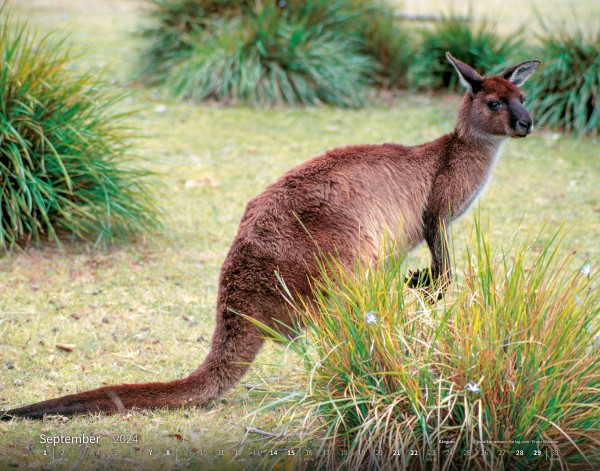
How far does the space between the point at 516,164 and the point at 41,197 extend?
5.47 metres

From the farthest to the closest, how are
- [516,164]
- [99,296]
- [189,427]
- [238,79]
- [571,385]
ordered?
[238,79], [516,164], [99,296], [189,427], [571,385]

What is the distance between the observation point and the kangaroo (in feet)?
12.8

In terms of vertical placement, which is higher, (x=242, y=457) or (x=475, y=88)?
(x=475, y=88)

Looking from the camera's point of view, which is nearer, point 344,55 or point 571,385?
point 571,385

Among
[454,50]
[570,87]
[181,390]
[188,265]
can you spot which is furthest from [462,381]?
[454,50]

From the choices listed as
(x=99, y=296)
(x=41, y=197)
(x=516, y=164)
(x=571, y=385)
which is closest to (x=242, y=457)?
(x=571, y=385)

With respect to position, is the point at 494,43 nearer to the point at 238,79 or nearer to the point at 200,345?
the point at 238,79

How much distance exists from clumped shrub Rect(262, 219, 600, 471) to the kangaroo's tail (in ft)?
1.49

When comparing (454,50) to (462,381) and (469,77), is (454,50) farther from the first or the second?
(462,381)

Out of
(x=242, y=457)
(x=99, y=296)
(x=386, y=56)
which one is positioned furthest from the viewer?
(x=386, y=56)

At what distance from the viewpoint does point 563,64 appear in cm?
1008

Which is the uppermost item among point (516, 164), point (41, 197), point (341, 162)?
point (341, 162)

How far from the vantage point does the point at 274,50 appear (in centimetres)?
1102

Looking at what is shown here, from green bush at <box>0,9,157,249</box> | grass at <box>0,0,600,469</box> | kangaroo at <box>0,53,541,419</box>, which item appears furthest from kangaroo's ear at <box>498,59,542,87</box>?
green bush at <box>0,9,157,249</box>
